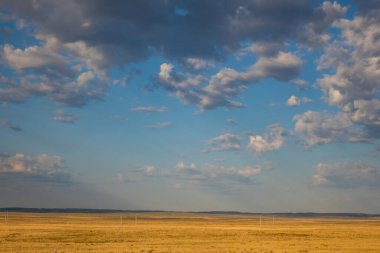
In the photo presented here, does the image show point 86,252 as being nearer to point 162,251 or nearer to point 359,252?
point 162,251

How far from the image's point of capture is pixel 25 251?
154ft

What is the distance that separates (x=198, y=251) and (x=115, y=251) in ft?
26.8

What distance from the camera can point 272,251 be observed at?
50.0 metres

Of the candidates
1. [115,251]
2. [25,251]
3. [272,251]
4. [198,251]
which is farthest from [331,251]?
[25,251]

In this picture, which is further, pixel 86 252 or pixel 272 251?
pixel 272 251

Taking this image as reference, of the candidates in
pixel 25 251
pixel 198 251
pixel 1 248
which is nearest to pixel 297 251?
pixel 198 251

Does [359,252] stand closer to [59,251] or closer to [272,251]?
[272,251]

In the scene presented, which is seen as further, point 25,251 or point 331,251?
point 331,251

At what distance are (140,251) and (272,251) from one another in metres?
13.8

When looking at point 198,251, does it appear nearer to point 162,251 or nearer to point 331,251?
point 162,251

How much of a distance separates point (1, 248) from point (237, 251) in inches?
955

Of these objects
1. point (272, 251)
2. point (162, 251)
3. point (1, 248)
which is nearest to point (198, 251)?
point (162, 251)

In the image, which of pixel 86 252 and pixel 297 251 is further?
pixel 297 251

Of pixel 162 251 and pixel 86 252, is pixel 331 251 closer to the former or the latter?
pixel 162 251
